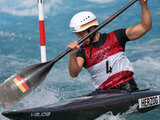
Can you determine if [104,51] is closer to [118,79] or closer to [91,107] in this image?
[118,79]

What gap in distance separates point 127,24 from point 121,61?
8486 millimetres

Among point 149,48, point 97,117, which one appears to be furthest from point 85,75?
point 97,117

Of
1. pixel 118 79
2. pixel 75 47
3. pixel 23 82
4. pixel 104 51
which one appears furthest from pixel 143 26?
pixel 23 82

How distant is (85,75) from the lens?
688 cm

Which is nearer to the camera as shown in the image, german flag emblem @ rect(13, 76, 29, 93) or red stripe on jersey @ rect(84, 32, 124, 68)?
red stripe on jersey @ rect(84, 32, 124, 68)

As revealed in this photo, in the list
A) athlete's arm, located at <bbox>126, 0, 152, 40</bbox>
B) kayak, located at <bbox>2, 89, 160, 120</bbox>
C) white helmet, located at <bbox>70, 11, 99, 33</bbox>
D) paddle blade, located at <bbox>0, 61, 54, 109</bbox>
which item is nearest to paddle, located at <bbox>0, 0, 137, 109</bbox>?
paddle blade, located at <bbox>0, 61, 54, 109</bbox>

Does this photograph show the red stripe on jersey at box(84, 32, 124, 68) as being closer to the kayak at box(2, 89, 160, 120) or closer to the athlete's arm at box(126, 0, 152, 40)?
the athlete's arm at box(126, 0, 152, 40)

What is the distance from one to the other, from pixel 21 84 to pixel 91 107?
1.00 m

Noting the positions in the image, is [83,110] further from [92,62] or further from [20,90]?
[20,90]

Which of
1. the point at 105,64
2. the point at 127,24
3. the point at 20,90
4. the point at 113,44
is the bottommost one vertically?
the point at 20,90

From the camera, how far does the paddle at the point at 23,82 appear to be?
12.0ft

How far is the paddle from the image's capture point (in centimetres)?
365

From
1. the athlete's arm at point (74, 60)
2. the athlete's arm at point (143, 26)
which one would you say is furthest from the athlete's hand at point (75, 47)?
the athlete's arm at point (143, 26)

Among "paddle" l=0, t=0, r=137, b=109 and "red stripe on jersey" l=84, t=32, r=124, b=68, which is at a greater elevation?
"red stripe on jersey" l=84, t=32, r=124, b=68
